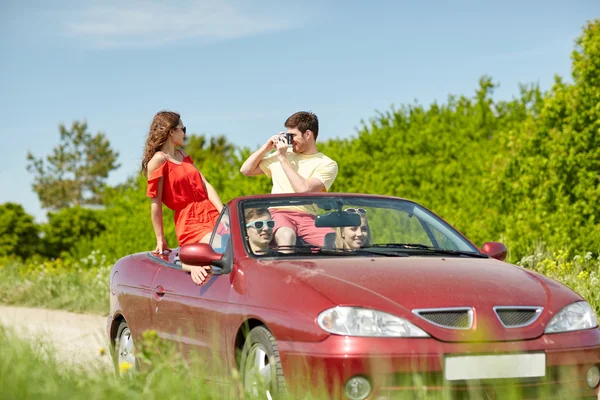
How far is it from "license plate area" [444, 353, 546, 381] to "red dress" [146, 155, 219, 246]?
3.96m

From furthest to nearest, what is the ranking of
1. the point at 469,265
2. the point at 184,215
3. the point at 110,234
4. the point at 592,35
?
the point at 110,234 → the point at 592,35 → the point at 184,215 → the point at 469,265

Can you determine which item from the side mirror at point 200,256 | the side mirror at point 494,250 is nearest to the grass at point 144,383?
the side mirror at point 200,256

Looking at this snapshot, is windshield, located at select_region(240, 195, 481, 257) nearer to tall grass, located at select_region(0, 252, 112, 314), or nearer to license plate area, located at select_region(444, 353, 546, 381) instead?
license plate area, located at select_region(444, 353, 546, 381)

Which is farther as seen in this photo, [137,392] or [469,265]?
[469,265]

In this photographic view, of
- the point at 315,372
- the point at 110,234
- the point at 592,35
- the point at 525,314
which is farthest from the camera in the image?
the point at 110,234

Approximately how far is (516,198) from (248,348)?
544 inches

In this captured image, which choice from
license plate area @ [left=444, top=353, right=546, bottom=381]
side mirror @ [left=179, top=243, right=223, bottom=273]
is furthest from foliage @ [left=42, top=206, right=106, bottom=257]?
license plate area @ [left=444, top=353, right=546, bottom=381]

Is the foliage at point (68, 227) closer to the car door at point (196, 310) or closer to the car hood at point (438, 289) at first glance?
the car door at point (196, 310)

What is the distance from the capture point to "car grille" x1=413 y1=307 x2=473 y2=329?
5.00 metres

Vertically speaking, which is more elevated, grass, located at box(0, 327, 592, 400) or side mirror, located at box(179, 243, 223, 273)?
side mirror, located at box(179, 243, 223, 273)

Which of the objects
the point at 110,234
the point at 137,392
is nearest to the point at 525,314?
the point at 137,392

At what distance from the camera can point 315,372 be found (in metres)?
4.91

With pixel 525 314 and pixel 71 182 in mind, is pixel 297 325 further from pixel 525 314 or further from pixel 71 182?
pixel 71 182

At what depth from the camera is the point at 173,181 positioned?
28.5 feet
